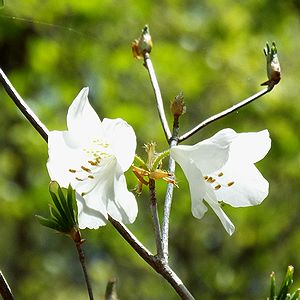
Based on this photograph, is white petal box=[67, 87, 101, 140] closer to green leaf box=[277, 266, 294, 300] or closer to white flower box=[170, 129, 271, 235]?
white flower box=[170, 129, 271, 235]

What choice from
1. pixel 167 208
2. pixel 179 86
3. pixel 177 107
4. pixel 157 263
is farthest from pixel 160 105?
pixel 179 86

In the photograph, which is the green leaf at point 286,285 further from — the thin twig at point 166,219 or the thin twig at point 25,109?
the thin twig at point 25,109

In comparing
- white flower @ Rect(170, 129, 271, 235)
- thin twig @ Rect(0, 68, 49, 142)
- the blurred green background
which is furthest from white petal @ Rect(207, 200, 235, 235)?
the blurred green background

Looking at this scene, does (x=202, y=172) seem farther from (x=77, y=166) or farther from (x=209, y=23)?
(x=209, y=23)

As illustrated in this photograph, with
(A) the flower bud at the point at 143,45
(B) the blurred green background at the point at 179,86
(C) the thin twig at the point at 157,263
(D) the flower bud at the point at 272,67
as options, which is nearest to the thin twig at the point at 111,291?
(C) the thin twig at the point at 157,263

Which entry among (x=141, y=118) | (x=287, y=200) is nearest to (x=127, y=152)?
(x=141, y=118)

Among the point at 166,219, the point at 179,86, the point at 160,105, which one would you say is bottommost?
the point at 179,86

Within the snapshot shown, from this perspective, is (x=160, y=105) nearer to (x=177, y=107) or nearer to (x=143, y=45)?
(x=177, y=107)
